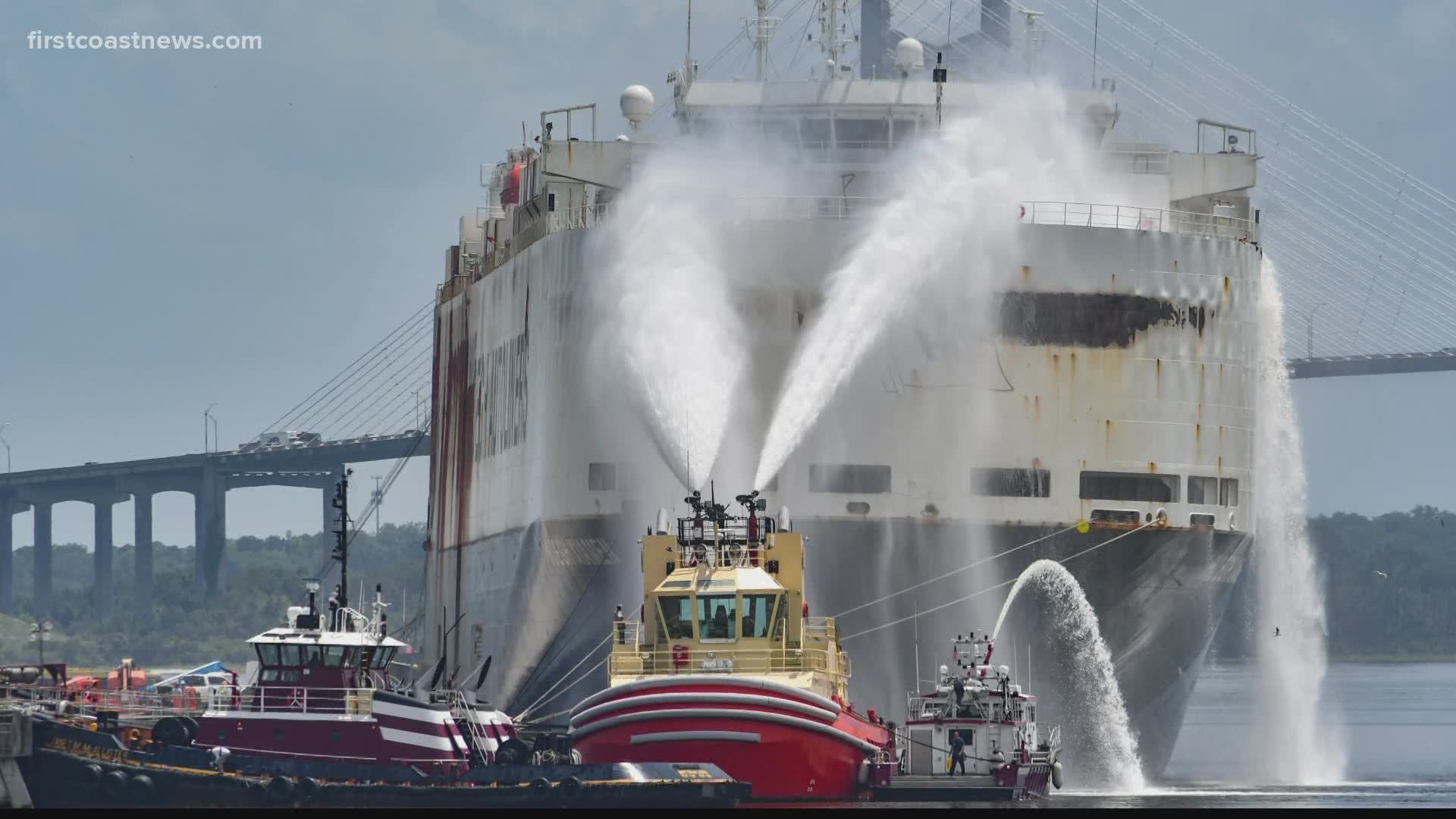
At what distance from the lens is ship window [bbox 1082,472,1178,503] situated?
2014 inches

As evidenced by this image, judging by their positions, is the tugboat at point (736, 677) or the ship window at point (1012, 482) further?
the ship window at point (1012, 482)

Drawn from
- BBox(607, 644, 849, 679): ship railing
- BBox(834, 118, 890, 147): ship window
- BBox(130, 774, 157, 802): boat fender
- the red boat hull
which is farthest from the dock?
BBox(834, 118, 890, 147): ship window

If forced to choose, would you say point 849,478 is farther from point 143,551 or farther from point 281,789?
point 143,551

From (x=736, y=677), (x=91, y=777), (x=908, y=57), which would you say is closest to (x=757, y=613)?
(x=736, y=677)

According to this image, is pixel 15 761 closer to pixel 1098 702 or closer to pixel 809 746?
pixel 809 746

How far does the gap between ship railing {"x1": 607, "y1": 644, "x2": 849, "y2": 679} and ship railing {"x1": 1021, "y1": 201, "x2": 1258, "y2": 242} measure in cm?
1241

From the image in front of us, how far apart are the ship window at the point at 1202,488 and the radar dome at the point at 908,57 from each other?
1100 centimetres

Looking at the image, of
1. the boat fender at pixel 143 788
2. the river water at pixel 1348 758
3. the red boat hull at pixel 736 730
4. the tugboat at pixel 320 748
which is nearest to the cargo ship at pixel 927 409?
the river water at pixel 1348 758

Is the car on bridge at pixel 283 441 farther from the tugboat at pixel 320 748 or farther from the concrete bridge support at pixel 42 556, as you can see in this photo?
the tugboat at pixel 320 748

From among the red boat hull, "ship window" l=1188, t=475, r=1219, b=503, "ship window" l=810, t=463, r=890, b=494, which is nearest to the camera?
the red boat hull

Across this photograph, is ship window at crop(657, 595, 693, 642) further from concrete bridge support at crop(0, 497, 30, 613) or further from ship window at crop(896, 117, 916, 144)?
concrete bridge support at crop(0, 497, 30, 613)

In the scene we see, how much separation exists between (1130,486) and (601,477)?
10.0 m

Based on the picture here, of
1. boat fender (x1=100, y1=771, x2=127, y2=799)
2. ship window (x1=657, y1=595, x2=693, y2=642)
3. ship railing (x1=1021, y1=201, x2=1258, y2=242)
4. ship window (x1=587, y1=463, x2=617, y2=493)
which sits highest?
ship railing (x1=1021, y1=201, x2=1258, y2=242)

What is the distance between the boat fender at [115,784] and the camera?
137ft
